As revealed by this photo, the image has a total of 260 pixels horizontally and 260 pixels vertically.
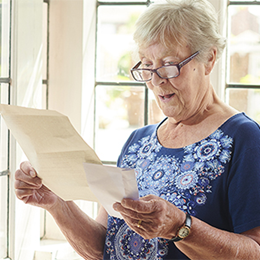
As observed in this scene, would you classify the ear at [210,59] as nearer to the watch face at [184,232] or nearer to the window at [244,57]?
the watch face at [184,232]

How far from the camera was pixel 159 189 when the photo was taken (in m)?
1.04

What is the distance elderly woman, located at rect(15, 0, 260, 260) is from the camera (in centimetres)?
91

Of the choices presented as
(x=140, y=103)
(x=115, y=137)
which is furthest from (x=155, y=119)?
(x=115, y=137)

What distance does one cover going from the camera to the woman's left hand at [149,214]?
0.73 m

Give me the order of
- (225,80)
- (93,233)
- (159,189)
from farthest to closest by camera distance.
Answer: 1. (225,80)
2. (93,233)
3. (159,189)

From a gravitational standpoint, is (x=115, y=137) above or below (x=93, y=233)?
above

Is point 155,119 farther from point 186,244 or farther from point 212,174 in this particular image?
point 186,244

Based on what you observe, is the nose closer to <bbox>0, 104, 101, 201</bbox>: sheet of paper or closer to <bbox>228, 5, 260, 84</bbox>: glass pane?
<bbox>0, 104, 101, 201</bbox>: sheet of paper

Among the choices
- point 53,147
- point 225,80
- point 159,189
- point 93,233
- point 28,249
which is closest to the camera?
point 53,147

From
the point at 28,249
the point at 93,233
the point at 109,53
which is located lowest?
the point at 28,249

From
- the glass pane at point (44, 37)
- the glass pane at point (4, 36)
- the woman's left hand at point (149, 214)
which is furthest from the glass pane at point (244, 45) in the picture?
the woman's left hand at point (149, 214)

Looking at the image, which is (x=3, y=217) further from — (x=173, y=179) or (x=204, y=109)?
(x=204, y=109)

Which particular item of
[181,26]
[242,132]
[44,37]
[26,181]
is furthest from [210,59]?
[44,37]

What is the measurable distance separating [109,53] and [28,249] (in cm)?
101
